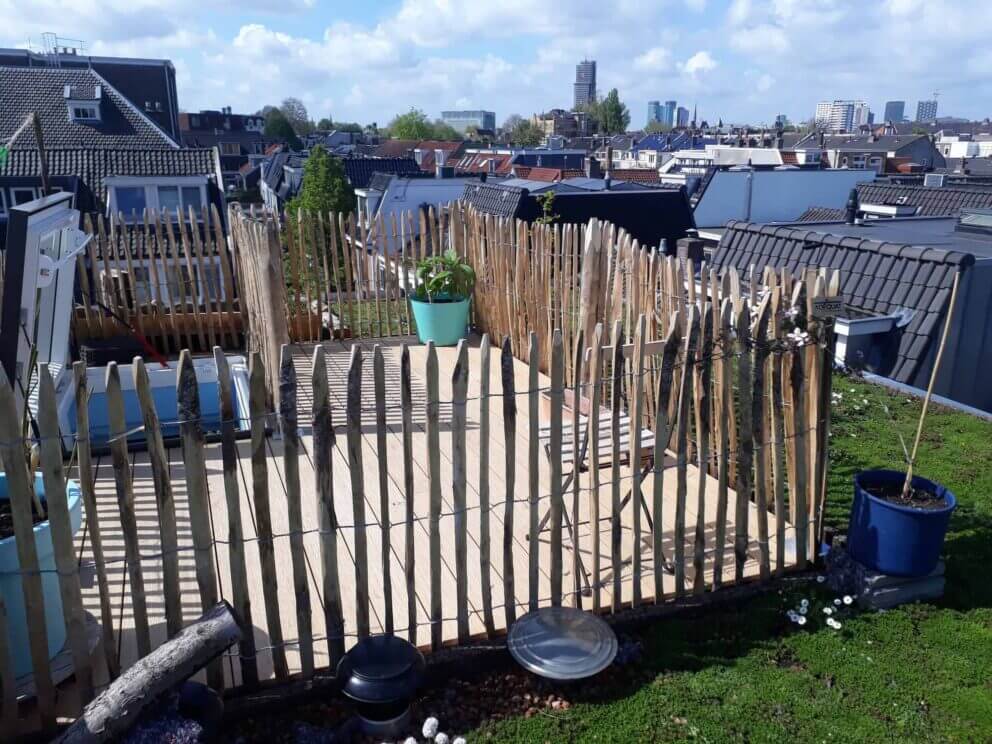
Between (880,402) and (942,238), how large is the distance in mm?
5283

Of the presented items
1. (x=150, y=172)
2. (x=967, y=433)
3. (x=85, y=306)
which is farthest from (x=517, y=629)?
(x=150, y=172)

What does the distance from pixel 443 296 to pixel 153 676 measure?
567cm

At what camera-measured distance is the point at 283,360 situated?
275 cm

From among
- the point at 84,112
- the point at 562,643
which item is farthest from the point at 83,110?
the point at 562,643

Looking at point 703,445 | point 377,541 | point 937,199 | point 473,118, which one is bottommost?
point 377,541

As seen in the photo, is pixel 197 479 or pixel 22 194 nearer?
pixel 197 479

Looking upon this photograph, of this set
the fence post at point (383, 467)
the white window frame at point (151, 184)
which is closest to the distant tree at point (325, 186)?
the white window frame at point (151, 184)

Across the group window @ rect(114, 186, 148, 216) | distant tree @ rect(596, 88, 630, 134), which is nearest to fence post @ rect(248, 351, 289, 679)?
window @ rect(114, 186, 148, 216)

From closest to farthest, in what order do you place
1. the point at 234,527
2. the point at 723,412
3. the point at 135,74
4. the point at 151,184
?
the point at 234,527
the point at 723,412
the point at 151,184
the point at 135,74

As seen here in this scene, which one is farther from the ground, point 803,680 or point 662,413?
point 662,413

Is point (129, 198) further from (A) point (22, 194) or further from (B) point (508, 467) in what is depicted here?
(B) point (508, 467)

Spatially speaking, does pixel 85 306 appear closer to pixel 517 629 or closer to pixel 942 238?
pixel 517 629

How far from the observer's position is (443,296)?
25.9 feet

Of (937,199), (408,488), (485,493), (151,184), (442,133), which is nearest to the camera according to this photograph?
(408,488)
